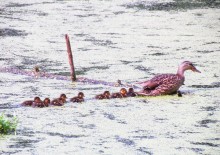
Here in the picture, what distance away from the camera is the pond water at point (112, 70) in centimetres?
346

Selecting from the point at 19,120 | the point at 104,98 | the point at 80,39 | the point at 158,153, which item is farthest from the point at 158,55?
the point at 158,153

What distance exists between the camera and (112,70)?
5.09 meters

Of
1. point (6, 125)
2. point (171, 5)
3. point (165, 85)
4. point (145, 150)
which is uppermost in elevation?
point (171, 5)

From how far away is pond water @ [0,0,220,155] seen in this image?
3.46 metres

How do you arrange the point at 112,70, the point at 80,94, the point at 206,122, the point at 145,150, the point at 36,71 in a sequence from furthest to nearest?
the point at 112,70
the point at 36,71
the point at 80,94
the point at 206,122
the point at 145,150

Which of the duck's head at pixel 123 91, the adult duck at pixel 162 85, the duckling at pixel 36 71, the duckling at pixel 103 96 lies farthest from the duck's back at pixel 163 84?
the duckling at pixel 36 71

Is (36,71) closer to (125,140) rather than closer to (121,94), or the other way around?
(121,94)

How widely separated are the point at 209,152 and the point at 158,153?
0.80 feet

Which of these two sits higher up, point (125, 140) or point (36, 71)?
point (36, 71)

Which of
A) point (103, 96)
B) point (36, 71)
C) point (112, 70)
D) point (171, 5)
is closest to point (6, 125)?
point (103, 96)

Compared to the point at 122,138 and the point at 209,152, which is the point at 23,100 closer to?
the point at 122,138

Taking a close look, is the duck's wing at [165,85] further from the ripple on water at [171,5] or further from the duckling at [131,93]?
the ripple on water at [171,5]

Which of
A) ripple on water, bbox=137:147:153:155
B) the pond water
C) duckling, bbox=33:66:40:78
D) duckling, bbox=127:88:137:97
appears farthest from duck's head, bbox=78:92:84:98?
ripple on water, bbox=137:147:153:155

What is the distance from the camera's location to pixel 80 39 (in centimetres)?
636
